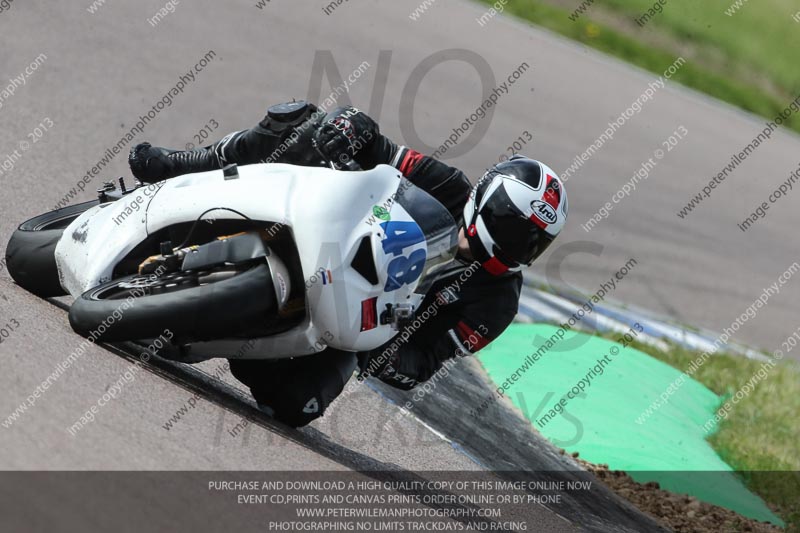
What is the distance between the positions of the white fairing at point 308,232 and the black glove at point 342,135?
0.55 ft

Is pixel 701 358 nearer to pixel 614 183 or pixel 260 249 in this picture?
Answer: pixel 614 183

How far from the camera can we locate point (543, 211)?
16.3 ft

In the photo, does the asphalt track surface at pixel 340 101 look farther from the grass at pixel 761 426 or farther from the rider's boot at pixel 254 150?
the grass at pixel 761 426

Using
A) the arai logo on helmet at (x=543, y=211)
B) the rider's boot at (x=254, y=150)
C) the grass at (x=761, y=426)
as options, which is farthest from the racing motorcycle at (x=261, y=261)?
the grass at (x=761, y=426)

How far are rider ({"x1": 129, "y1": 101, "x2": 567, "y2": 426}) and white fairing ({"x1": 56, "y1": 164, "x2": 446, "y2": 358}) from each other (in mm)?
304

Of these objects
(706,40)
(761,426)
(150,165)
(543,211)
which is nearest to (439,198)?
(543,211)

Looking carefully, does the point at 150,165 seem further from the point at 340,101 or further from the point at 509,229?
the point at 340,101

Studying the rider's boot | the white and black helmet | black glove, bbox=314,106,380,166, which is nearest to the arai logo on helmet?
the white and black helmet

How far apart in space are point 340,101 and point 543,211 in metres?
6.48

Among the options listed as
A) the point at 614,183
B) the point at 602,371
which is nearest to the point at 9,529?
the point at 602,371

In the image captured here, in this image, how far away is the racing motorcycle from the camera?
4.07m

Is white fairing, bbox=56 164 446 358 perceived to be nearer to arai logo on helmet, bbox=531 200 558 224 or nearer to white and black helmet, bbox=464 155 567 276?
white and black helmet, bbox=464 155 567 276

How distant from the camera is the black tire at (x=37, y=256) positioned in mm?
4949

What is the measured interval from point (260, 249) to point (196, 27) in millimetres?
7537
